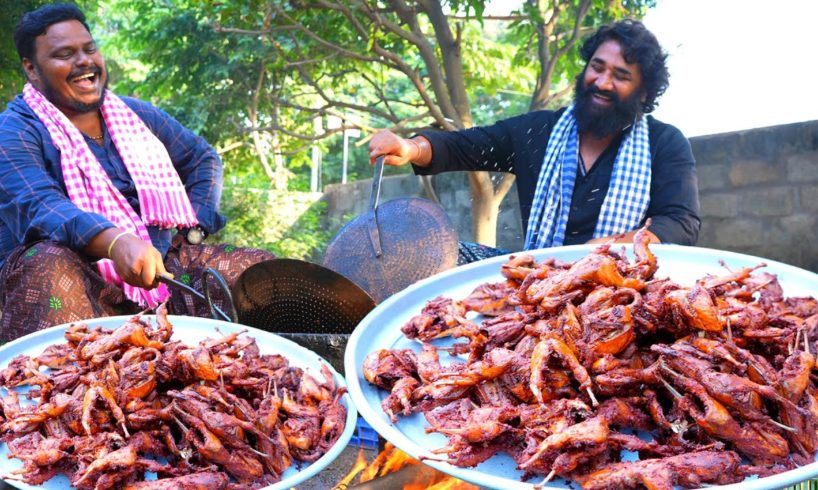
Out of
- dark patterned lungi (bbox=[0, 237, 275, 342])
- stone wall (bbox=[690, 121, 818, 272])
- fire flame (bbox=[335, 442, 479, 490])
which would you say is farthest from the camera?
stone wall (bbox=[690, 121, 818, 272])

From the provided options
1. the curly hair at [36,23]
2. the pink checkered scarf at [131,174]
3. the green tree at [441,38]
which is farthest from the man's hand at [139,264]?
the green tree at [441,38]

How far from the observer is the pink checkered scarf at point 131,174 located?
3.65m

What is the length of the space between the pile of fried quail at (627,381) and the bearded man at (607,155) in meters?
1.92

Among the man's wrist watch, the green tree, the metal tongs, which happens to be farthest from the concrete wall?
the metal tongs

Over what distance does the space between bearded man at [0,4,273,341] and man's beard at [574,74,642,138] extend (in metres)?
1.98

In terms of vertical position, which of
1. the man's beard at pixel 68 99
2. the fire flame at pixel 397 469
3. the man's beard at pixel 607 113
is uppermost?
the man's beard at pixel 68 99

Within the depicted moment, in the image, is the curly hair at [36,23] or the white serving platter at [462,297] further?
the curly hair at [36,23]

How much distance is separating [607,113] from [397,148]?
4.17ft

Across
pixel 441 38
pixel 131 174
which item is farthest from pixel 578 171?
pixel 441 38

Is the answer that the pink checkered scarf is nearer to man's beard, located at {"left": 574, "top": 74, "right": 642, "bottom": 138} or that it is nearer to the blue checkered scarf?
the blue checkered scarf

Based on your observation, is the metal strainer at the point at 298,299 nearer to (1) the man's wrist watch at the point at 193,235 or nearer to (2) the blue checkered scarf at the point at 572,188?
(1) the man's wrist watch at the point at 193,235

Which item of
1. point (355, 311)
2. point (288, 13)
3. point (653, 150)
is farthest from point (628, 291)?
point (288, 13)

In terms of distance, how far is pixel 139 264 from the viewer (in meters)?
2.90

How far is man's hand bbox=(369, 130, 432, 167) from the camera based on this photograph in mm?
3400
